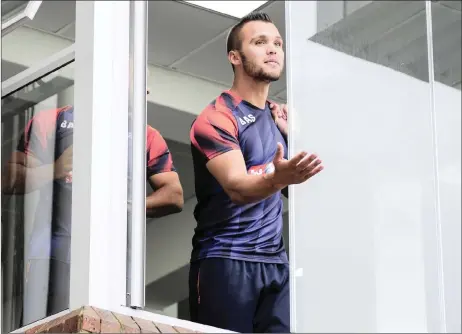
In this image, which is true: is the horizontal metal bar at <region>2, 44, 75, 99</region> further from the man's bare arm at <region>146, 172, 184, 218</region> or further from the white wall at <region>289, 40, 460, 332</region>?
the white wall at <region>289, 40, 460, 332</region>

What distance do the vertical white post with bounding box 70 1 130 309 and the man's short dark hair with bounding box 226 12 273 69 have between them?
1.35 feet

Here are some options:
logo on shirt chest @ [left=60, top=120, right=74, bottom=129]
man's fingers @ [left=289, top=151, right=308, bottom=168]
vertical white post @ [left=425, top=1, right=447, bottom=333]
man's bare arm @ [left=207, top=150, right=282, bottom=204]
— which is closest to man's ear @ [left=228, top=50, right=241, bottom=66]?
man's bare arm @ [left=207, top=150, right=282, bottom=204]

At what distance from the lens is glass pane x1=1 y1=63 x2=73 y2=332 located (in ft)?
16.4

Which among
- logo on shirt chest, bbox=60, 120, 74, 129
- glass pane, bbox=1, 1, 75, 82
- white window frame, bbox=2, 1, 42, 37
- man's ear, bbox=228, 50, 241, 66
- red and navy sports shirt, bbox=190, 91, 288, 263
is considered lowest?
red and navy sports shirt, bbox=190, 91, 288, 263

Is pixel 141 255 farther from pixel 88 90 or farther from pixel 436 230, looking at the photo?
pixel 436 230

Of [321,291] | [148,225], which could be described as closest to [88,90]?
[148,225]

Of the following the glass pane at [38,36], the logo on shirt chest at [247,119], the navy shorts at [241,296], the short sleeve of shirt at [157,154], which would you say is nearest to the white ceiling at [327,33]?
the glass pane at [38,36]

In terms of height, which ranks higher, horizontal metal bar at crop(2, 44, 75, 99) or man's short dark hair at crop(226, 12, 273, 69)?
man's short dark hair at crop(226, 12, 273, 69)

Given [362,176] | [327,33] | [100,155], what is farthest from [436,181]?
[100,155]

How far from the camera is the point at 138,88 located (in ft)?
16.3

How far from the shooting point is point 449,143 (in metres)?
5.50

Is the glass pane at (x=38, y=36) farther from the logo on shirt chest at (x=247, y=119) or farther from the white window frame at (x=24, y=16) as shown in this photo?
the logo on shirt chest at (x=247, y=119)

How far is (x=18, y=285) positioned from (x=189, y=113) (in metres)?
0.82

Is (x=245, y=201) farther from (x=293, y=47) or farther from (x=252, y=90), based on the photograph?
(x=293, y=47)
